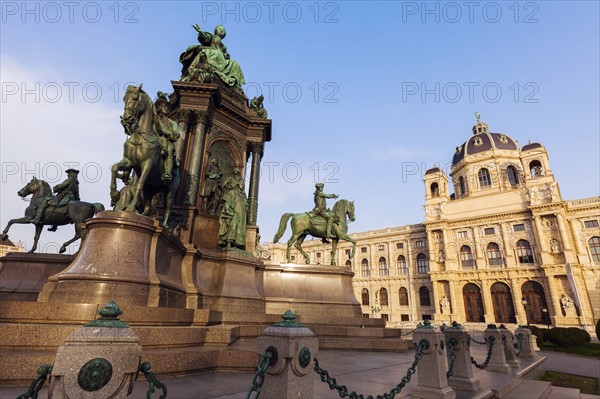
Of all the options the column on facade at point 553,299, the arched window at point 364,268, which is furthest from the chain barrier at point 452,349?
the arched window at point 364,268

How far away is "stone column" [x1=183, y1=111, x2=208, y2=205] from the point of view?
1104 centimetres

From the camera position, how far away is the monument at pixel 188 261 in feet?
17.8

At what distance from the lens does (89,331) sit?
209 cm

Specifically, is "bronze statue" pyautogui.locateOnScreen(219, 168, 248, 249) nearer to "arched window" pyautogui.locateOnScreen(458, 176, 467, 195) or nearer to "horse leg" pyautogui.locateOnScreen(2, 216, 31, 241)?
"horse leg" pyautogui.locateOnScreen(2, 216, 31, 241)

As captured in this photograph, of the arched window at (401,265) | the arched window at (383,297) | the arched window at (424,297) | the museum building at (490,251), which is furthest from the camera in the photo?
the arched window at (383,297)

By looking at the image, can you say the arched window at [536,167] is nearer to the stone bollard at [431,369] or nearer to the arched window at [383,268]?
the arched window at [383,268]

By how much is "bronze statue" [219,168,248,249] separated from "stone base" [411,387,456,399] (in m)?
7.14

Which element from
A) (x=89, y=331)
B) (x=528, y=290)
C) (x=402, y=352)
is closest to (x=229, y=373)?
(x=89, y=331)

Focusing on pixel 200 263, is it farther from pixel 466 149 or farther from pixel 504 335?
pixel 466 149

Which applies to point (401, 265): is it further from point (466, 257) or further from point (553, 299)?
point (553, 299)

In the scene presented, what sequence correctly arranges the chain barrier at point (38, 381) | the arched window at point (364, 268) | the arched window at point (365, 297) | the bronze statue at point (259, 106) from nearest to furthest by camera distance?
the chain barrier at point (38, 381) < the bronze statue at point (259, 106) < the arched window at point (365, 297) < the arched window at point (364, 268)

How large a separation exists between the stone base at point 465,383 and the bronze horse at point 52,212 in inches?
441

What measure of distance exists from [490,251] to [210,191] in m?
54.2

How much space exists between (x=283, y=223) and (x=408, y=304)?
5217cm
